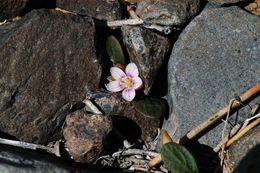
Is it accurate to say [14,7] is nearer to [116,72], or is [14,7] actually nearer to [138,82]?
[116,72]

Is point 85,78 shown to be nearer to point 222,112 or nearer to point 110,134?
point 110,134

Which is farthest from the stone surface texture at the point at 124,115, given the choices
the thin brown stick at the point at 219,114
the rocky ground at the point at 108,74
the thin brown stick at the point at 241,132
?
the thin brown stick at the point at 241,132

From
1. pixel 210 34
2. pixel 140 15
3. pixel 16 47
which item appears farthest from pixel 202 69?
pixel 16 47

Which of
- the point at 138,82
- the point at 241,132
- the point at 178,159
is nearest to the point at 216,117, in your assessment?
the point at 241,132

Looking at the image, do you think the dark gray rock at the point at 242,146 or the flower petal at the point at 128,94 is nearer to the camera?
the dark gray rock at the point at 242,146

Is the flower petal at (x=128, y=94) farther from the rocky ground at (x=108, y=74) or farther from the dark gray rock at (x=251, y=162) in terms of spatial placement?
the dark gray rock at (x=251, y=162)

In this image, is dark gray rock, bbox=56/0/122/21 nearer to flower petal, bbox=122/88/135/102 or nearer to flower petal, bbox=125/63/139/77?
flower petal, bbox=125/63/139/77
